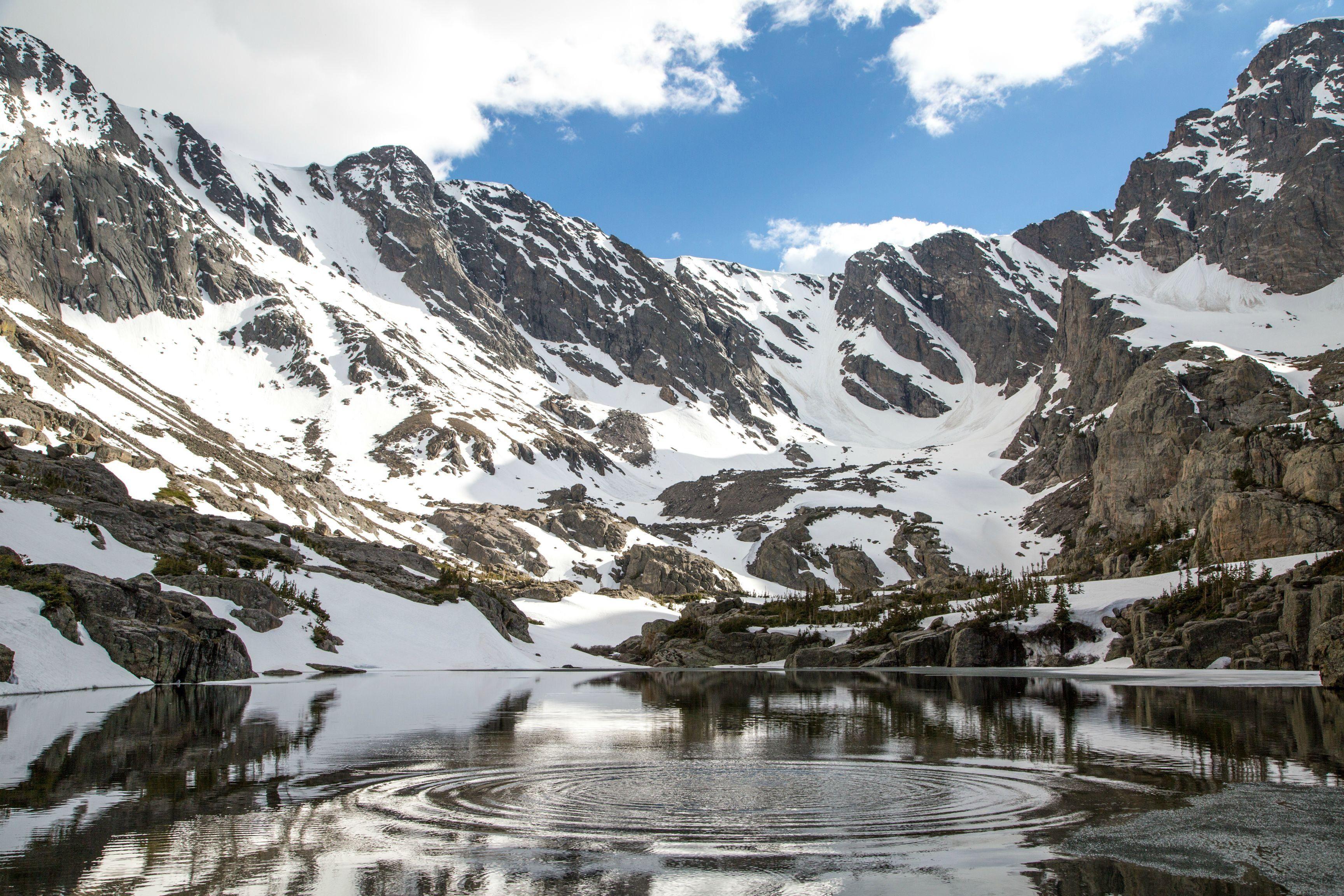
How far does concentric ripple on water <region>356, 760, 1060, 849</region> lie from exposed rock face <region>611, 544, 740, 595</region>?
9225 centimetres

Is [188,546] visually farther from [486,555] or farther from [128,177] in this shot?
[128,177]

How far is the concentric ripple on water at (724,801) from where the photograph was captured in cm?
881

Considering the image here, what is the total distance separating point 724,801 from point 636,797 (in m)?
1.12

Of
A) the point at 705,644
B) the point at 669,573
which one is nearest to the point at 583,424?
the point at 669,573

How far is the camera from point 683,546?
131250 mm

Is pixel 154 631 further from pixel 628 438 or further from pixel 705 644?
pixel 628 438

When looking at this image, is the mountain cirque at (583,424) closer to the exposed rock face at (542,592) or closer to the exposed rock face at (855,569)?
the exposed rock face at (855,569)

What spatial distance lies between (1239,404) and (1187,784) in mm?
97450

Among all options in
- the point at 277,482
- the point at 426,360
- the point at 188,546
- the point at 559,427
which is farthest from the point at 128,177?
the point at 188,546

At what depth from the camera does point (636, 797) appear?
35.0 ft

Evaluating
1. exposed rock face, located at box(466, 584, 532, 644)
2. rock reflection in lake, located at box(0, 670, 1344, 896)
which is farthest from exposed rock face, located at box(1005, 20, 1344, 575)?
exposed rock face, located at box(466, 584, 532, 644)

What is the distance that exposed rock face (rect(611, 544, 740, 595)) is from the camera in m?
107

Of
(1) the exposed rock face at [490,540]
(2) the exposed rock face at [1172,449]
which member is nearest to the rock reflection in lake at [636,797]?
(2) the exposed rock face at [1172,449]

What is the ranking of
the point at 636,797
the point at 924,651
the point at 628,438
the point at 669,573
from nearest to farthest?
the point at 636,797 → the point at 924,651 → the point at 669,573 → the point at 628,438
